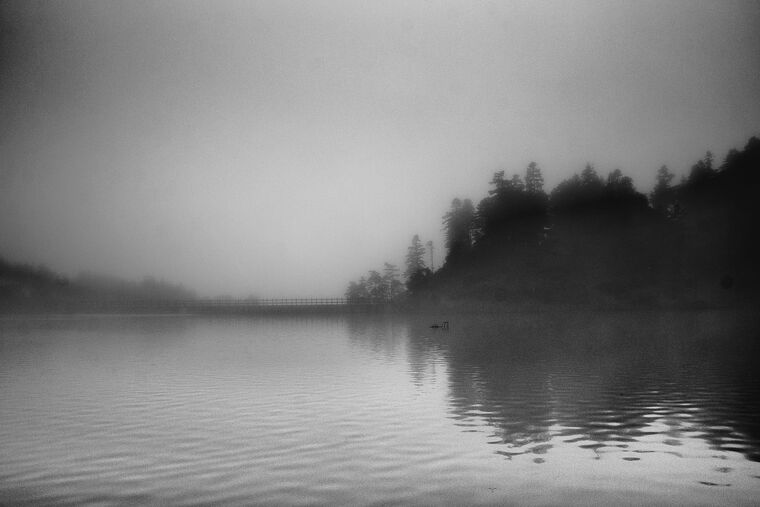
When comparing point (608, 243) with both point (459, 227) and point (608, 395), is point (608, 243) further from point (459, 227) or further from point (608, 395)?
point (608, 395)

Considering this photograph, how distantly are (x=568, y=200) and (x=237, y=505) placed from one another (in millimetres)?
166332

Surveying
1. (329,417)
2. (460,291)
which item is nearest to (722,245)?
(460,291)

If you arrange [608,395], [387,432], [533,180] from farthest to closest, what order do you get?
[533,180] → [608,395] → [387,432]

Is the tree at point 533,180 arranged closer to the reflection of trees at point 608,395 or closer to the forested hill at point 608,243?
the forested hill at point 608,243

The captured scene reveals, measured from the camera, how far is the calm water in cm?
1283

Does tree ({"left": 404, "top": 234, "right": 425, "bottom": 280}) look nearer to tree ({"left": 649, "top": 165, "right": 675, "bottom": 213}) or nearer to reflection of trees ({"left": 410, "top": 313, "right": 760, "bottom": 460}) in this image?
tree ({"left": 649, "top": 165, "right": 675, "bottom": 213})

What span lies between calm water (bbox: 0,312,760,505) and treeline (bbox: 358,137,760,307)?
112 m

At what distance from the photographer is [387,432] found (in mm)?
18969

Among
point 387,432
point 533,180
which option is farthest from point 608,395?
point 533,180

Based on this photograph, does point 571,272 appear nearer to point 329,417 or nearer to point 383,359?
point 383,359

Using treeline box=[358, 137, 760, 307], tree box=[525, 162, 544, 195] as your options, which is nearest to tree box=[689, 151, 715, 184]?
treeline box=[358, 137, 760, 307]

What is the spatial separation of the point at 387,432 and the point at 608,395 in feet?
35.0

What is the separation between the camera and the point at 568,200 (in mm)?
169000

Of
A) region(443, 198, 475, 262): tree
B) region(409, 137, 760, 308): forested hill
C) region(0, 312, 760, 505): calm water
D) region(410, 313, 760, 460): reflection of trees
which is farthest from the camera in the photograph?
region(443, 198, 475, 262): tree
